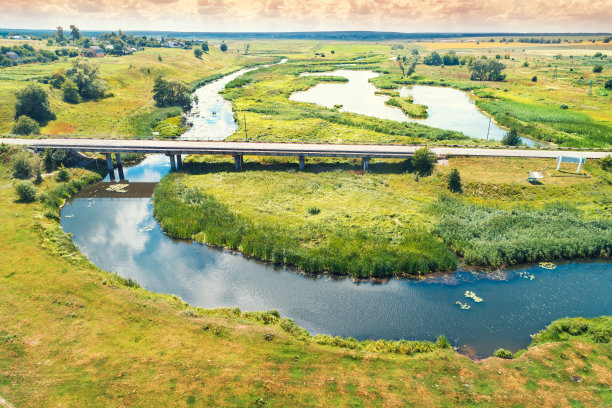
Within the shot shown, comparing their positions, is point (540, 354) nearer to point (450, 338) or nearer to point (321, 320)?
point (450, 338)

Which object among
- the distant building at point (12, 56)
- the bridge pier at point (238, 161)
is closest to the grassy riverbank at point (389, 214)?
the bridge pier at point (238, 161)

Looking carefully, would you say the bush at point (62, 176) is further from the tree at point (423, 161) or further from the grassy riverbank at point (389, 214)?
the tree at point (423, 161)

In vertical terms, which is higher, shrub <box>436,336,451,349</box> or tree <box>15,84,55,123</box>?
tree <box>15,84,55,123</box>

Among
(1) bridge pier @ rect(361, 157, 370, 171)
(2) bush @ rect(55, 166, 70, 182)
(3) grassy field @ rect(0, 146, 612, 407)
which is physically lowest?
(3) grassy field @ rect(0, 146, 612, 407)

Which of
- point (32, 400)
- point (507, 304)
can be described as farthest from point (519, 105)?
point (32, 400)

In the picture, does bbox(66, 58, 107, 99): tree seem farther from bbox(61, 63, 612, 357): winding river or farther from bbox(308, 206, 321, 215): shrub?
bbox(308, 206, 321, 215): shrub

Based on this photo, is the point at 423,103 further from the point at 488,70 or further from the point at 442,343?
the point at 442,343

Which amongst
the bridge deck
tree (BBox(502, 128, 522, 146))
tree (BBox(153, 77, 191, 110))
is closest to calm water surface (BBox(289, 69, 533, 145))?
tree (BBox(502, 128, 522, 146))

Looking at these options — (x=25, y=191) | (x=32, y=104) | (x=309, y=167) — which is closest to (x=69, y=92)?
(x=32, y=104)
